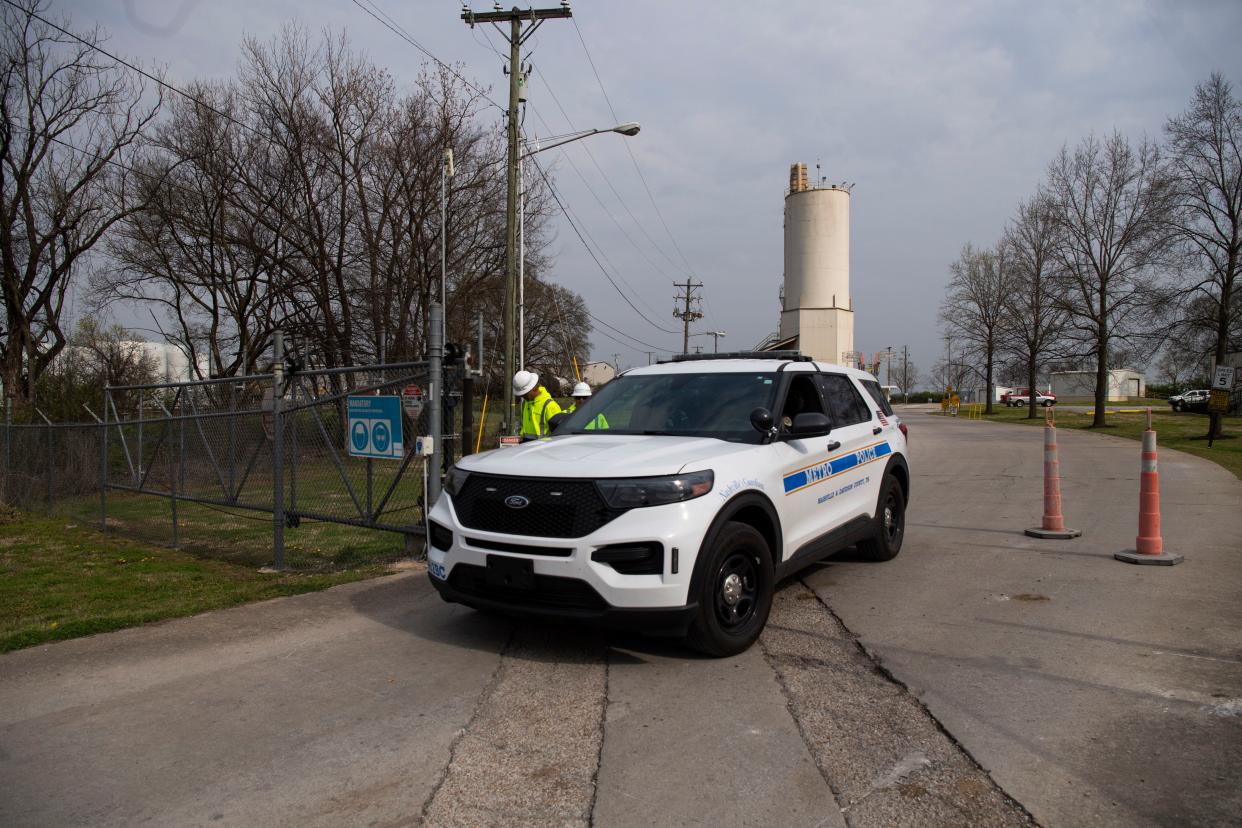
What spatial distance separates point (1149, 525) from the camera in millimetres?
7551

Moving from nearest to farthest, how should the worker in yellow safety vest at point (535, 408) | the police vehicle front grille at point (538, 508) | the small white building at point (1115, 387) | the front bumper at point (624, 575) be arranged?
the front bumper at point (624, 575) < the police vehicle front grille at point (538, 508) < the worker in yellow safety vest at point (535, 408) < the small white building at point (1115, 387)

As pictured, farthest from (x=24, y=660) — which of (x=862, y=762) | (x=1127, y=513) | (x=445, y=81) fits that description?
(x=445, y=81)

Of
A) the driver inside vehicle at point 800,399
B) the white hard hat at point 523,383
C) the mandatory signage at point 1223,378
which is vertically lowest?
the driver inside vehicle at point 800,399

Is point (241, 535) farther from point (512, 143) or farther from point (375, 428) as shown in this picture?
point (512, 143)

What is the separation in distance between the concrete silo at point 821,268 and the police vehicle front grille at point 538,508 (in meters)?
38.9

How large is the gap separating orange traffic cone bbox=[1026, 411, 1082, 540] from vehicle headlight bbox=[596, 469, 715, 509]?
5.57 m

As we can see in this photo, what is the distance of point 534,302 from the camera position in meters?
50.6

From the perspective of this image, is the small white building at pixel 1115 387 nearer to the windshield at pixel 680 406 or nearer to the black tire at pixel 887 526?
the black tire at pixel 887 526

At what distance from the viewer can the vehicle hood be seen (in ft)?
15.5

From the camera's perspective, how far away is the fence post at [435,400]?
283 inches

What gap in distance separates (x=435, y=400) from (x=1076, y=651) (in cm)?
515

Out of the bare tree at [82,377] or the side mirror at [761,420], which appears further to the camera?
the bare tree at [82,377]

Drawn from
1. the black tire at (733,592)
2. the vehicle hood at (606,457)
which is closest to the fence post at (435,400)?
the vehicle hood at (606,457)

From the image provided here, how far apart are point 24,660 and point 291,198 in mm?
19989
